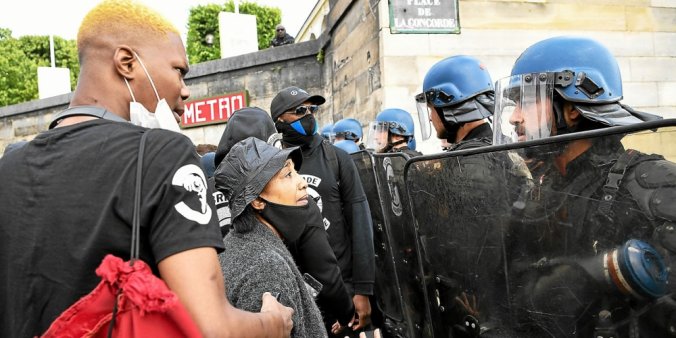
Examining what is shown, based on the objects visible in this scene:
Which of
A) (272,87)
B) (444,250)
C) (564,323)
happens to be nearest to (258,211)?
(444,250)

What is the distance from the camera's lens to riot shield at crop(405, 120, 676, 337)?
54.7 inches

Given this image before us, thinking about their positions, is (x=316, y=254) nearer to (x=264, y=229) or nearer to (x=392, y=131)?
(x=264, y=229)

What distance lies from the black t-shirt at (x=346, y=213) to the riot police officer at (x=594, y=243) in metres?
2.02

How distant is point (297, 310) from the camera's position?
6.37ft

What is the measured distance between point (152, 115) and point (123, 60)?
0.51 feet

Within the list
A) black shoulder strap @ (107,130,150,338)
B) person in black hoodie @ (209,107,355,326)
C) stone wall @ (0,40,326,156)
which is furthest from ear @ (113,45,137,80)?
stone wall @ (0,40,326,156)

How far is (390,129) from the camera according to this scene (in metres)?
5.67

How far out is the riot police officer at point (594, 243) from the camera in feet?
4.55

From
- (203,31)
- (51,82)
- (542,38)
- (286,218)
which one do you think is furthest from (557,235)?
(203,31)

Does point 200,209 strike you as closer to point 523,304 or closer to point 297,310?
point 297,310

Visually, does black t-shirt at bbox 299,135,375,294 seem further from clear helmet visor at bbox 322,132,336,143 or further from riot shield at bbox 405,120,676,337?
clear helmet visor at bbox 322,132,336,143

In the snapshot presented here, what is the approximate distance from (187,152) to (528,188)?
3.25 ft

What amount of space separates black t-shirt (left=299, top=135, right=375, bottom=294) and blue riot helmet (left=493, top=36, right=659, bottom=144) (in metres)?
1.55

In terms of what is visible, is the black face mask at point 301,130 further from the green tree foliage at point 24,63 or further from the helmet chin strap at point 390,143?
the green tree foliage at point 24,63
